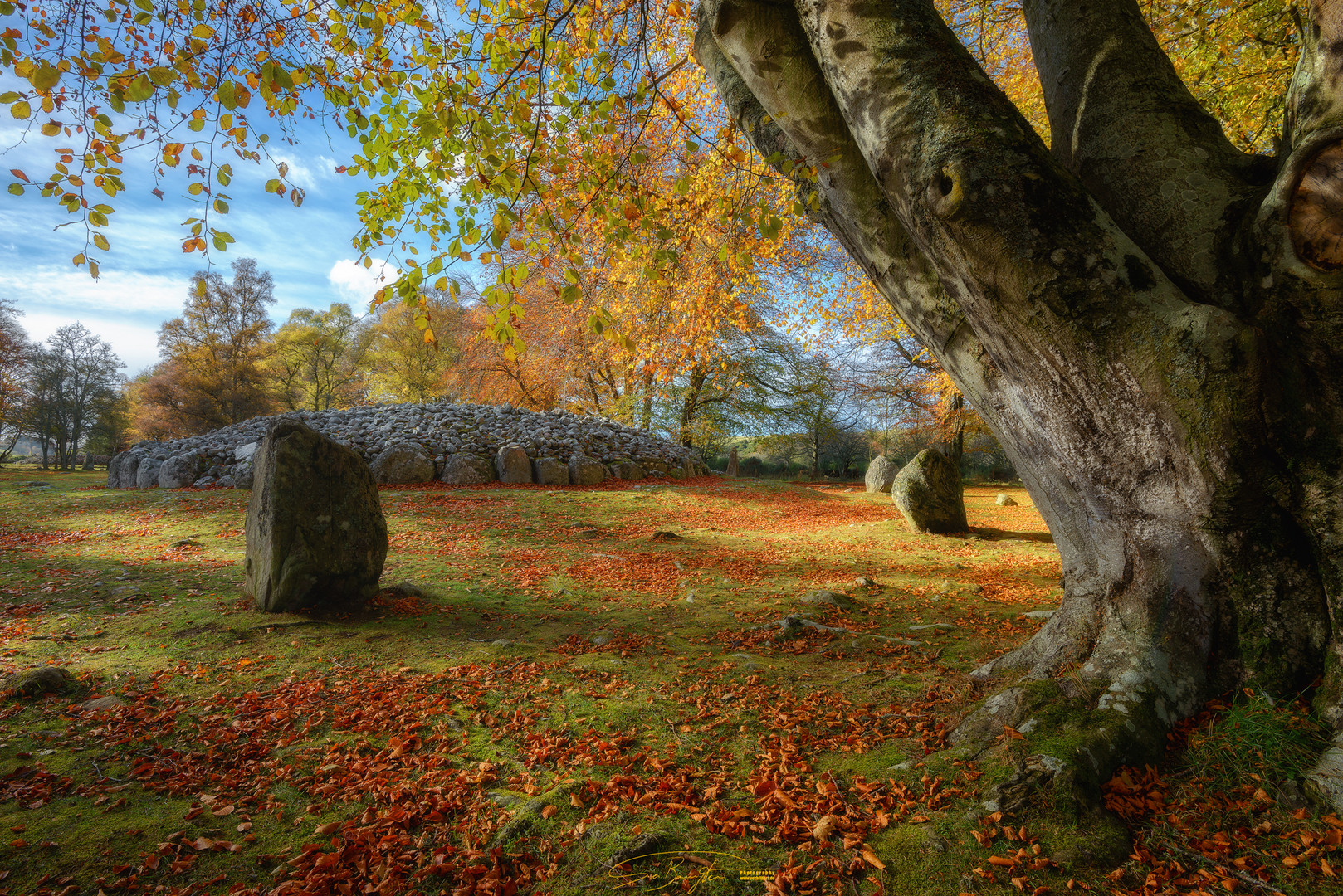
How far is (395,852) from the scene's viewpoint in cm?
230

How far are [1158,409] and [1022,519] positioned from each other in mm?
12471

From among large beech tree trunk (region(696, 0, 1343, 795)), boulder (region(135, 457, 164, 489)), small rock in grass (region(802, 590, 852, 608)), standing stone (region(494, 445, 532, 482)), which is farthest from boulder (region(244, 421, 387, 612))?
boulder (region(135, 457, 164, 489))

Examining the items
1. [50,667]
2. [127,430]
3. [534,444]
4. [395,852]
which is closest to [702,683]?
[395,852]

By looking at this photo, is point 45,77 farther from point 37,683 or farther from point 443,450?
point 443,450

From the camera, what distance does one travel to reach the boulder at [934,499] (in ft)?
35.1

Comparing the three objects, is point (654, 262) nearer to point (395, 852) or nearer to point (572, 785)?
point (572, 785)

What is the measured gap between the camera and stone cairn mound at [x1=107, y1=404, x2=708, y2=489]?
1538cm

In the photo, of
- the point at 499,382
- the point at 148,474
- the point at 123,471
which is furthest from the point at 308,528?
the point at 499,382

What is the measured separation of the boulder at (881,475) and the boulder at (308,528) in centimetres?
1475

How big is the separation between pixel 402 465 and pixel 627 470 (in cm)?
643

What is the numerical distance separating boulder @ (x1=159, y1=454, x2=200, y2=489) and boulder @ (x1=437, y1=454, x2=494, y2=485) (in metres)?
6.50

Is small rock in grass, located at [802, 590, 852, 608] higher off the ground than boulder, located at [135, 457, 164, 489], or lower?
lower

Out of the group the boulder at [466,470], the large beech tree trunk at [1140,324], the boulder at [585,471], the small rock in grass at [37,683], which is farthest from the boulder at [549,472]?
the large beech tree trunk at [1140,324]

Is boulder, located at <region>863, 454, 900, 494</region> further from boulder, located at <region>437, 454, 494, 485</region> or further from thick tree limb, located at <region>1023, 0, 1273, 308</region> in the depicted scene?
thick tree limb, located at <region>1023, 0, 1273, 308</region>
